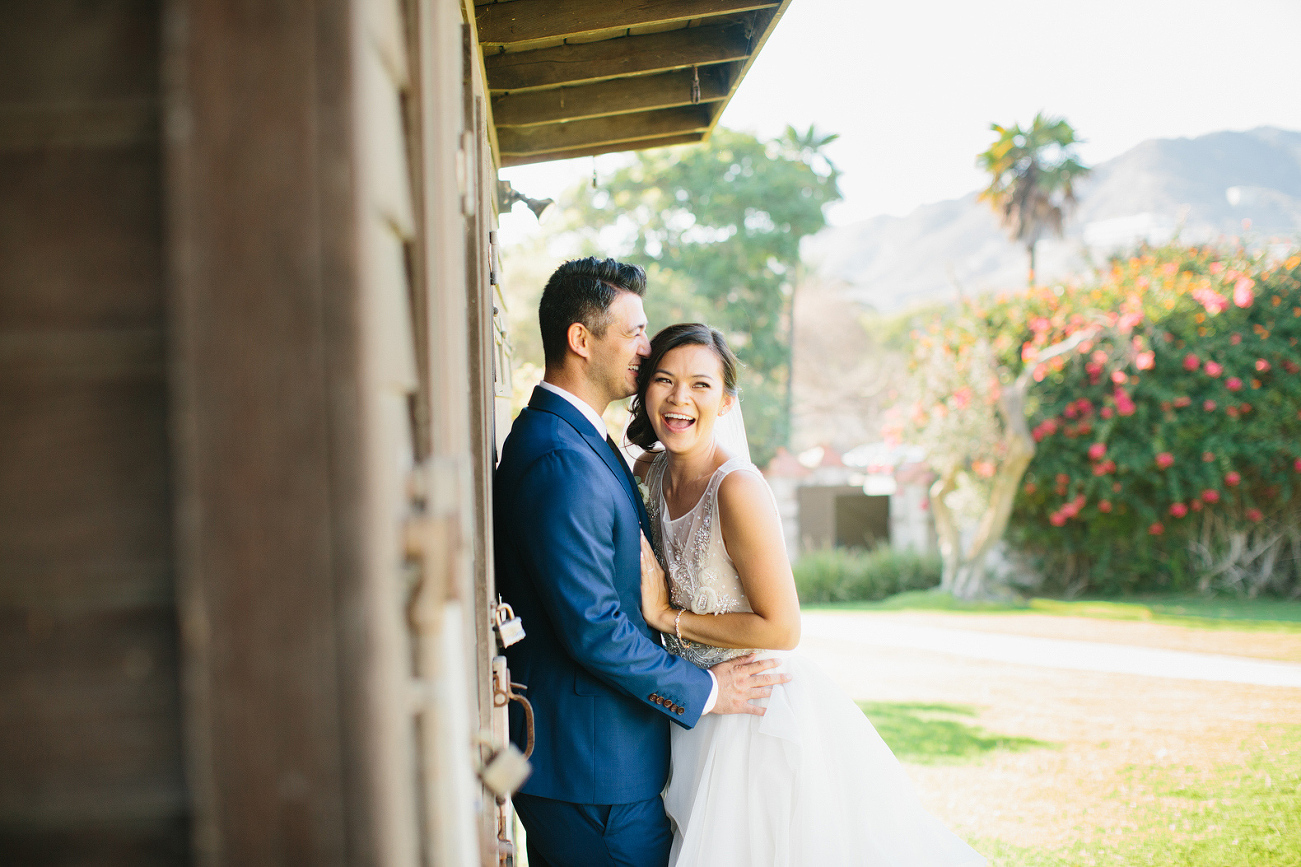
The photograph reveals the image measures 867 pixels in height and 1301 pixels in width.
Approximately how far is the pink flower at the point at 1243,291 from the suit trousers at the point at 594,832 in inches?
432

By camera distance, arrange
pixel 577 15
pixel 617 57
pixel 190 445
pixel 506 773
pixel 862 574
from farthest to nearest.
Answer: pixel 862 574
pixel 617 57
pixel 577 15
pixel 506 773
pixel 190 445

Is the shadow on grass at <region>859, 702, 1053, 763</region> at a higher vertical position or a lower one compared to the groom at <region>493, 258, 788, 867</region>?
lower

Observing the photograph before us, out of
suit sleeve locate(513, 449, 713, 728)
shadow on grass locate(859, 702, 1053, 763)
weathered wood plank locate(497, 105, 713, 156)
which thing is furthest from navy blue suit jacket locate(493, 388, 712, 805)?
shadow on grass locate(859, 702, 1053, 763)

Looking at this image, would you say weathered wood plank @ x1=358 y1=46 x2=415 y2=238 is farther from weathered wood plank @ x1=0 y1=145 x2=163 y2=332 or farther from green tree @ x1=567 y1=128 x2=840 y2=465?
green tree @ x1=567 y1=128 x2=840 y2=465

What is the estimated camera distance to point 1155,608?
9.31 metres

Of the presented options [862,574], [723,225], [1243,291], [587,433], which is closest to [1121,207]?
[723,225]

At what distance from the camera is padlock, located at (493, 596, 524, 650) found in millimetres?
1770

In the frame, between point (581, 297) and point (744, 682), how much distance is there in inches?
49.7

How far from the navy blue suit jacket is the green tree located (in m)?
19.6

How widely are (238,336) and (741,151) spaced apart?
24125mm

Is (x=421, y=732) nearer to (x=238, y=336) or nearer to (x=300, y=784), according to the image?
(x=300, y=784)

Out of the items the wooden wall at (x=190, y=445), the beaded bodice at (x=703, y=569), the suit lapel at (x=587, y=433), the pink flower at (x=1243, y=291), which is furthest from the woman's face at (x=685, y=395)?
the pink flower at (x=1243, y=291)

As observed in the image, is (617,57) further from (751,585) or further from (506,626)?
(506,626)

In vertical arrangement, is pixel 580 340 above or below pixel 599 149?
below
